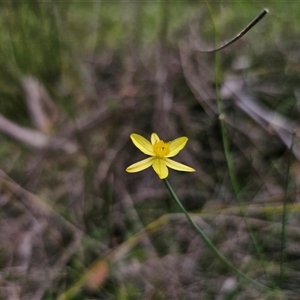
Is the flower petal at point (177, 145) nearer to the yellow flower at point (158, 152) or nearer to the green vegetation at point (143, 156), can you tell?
the yellow flower at point (158, 152)

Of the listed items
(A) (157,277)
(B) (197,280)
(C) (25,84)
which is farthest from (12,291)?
(C) (25,84)

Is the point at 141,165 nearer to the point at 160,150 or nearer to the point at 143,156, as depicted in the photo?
the point at 160,150

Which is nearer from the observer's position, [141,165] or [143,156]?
[141,165]

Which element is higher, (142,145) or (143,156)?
(143,156)

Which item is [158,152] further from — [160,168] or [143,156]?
[143,156]

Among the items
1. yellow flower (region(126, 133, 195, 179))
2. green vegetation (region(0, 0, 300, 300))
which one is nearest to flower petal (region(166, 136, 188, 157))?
yellow flower (region(126, 133, 195, 179))

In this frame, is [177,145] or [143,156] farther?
[143,156]

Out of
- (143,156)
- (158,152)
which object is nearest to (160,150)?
(158,152)

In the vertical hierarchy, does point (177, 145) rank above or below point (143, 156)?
below

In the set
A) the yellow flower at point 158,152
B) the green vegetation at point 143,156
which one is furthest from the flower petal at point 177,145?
the green vegetation at point 143,156
